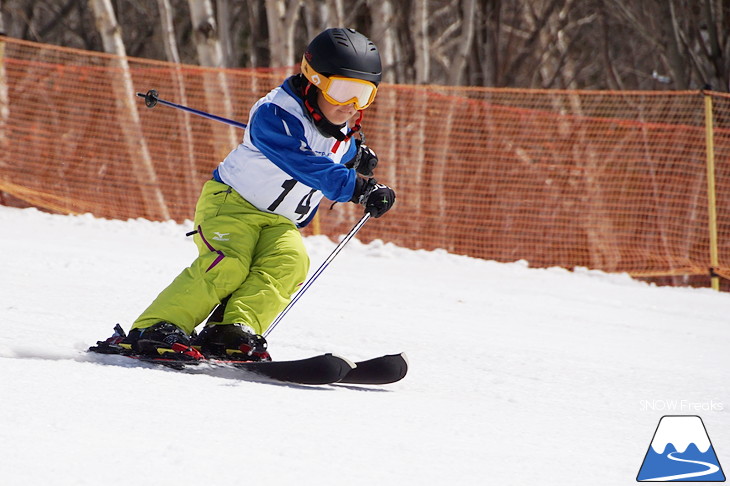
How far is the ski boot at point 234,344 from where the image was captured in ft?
11.5

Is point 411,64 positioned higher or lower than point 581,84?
lower

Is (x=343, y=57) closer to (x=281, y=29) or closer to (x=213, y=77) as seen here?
(x=213, y=77)

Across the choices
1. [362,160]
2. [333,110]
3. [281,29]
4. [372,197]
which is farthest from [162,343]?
[281,29]

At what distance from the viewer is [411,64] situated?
61.2 ft

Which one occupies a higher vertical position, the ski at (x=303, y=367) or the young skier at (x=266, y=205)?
the young skier at (x=266, y=205)

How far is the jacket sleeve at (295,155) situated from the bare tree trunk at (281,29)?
902cm

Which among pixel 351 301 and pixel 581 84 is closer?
pixel 351 301

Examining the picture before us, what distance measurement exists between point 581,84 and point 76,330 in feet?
82.3

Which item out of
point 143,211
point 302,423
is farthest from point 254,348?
point 143,211

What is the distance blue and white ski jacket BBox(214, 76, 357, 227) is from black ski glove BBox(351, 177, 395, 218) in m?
0.03

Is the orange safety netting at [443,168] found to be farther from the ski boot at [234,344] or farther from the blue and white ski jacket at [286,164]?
the ski boot at [234,344]

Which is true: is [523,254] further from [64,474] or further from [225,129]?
[64,474]

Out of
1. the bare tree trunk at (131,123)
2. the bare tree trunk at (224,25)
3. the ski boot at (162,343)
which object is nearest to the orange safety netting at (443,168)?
the bare tree trunk at (131,123)

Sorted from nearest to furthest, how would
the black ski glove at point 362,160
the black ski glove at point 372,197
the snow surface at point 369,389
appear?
the snow surface at point 369,389, the black ski glove at point 372,197, the black ski glove at point 362,160
